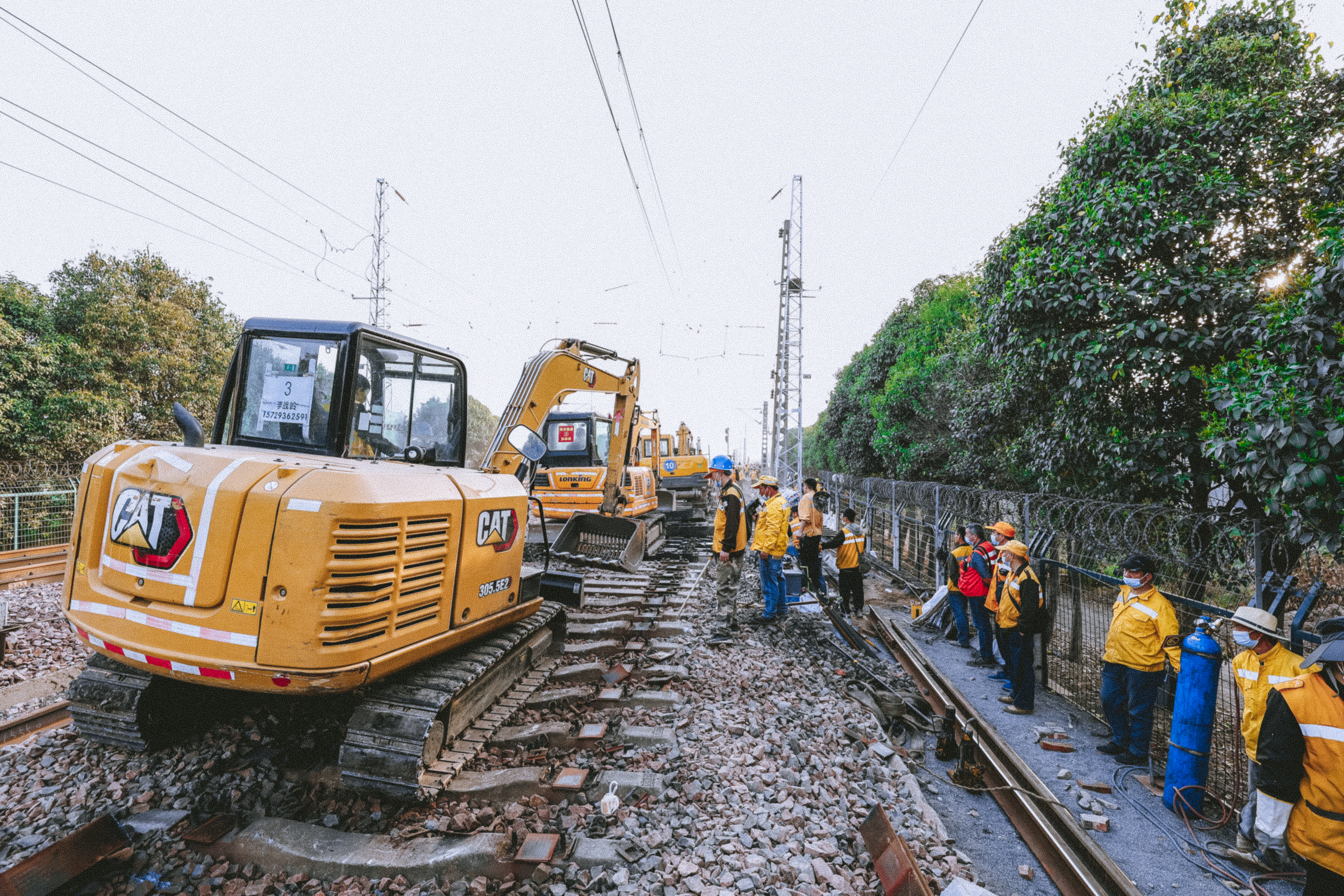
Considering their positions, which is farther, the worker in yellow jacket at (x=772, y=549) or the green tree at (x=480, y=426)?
the green tree at (x=480, y=426)

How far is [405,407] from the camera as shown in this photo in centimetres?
444

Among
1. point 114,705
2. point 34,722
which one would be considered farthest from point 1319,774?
point 34,722

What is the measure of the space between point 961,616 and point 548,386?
6.57 meters

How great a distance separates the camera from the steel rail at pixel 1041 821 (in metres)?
3.55

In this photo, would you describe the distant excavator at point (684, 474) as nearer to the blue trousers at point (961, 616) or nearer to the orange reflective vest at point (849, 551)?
the orange reflective vest at point (849, 551)

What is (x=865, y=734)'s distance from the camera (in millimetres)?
5180

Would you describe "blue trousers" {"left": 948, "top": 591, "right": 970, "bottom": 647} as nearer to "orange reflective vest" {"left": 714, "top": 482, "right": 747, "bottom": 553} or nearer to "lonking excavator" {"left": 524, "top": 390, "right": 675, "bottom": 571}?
"orange reflective vest" {"left": 714, "top": 482, "right": 747, "bottom": 553}

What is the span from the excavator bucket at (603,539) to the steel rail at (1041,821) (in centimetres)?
558

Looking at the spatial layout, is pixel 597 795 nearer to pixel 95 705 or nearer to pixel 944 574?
pixel 95 705

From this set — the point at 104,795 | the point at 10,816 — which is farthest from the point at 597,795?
the point at 10,816

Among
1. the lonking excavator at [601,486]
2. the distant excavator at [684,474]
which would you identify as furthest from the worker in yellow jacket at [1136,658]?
the distant excavator at [684,474]

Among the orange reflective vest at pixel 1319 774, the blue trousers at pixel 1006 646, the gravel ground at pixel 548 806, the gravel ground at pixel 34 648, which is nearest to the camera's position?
the orange reflective vest at pixel 1319 774

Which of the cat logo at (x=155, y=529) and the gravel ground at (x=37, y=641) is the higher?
the cat logo at (x=155, y=529)

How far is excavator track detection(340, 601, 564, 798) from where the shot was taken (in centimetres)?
338
